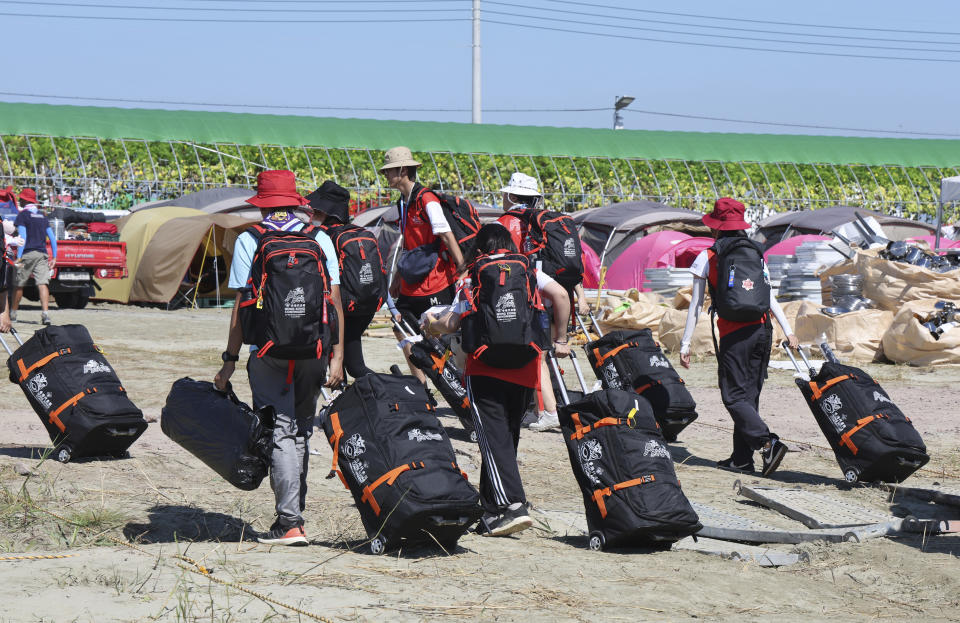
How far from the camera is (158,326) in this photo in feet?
59.6

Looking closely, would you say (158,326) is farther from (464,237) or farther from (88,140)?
(88,140)

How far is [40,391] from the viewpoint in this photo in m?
7.18

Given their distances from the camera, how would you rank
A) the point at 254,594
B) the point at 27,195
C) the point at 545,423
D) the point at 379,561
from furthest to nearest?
the point at 27,195 < the point at 545,423 < the point at 379,561 < the point at 254,594

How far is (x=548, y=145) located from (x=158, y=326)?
23814 millimetres

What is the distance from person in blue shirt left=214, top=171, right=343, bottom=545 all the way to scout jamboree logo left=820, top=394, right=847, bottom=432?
339cm

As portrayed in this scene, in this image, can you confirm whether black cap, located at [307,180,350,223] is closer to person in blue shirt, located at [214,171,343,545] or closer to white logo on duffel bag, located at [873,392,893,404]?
person in blue shirt, located at [214,171,343,545]

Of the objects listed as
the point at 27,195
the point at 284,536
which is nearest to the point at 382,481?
the point at 284,536

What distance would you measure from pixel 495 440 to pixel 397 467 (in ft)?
2.99

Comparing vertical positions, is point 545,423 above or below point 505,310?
below

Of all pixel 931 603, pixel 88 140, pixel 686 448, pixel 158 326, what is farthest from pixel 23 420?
pixel 88 140

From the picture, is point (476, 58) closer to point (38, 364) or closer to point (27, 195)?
point (27, 195)

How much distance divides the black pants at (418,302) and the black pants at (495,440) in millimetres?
2563

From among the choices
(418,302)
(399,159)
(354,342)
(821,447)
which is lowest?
(821,447)

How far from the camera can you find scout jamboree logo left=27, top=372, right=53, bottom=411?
7.15m
